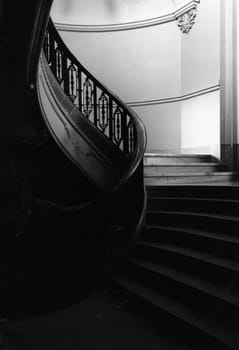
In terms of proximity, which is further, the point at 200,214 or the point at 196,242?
the point at 200,214

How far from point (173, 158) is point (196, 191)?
1.51 meters

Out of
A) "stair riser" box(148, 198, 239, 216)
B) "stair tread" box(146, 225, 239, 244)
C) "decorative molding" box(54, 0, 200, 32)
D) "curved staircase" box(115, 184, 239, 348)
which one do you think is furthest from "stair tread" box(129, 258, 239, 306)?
"decorative molding" box(54, 0, 200, 32)

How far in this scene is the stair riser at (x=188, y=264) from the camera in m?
2.23

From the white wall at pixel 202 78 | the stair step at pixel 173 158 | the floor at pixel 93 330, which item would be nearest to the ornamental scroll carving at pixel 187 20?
the white wall at pixel 202 78

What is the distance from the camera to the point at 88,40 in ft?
22.0

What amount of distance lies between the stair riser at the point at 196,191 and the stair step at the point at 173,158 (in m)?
0.94

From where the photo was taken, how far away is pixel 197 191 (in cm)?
340

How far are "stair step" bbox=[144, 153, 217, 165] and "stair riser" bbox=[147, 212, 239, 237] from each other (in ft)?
4.40

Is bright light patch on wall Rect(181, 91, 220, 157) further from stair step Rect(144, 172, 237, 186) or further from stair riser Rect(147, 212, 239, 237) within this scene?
stair riser Rect(147, 212, 239, 237)

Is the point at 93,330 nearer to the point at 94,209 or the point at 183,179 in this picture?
the point at 94,209

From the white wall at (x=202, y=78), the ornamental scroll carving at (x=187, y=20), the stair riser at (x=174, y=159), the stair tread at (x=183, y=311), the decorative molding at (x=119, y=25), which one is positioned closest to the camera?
the stair tread at (x=183, y=311)

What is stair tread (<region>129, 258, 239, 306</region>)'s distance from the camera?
2.03 m

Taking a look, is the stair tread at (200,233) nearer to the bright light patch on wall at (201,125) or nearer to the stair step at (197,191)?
the stair step at (197,191)

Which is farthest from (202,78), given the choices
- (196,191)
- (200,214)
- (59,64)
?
(200,214)
